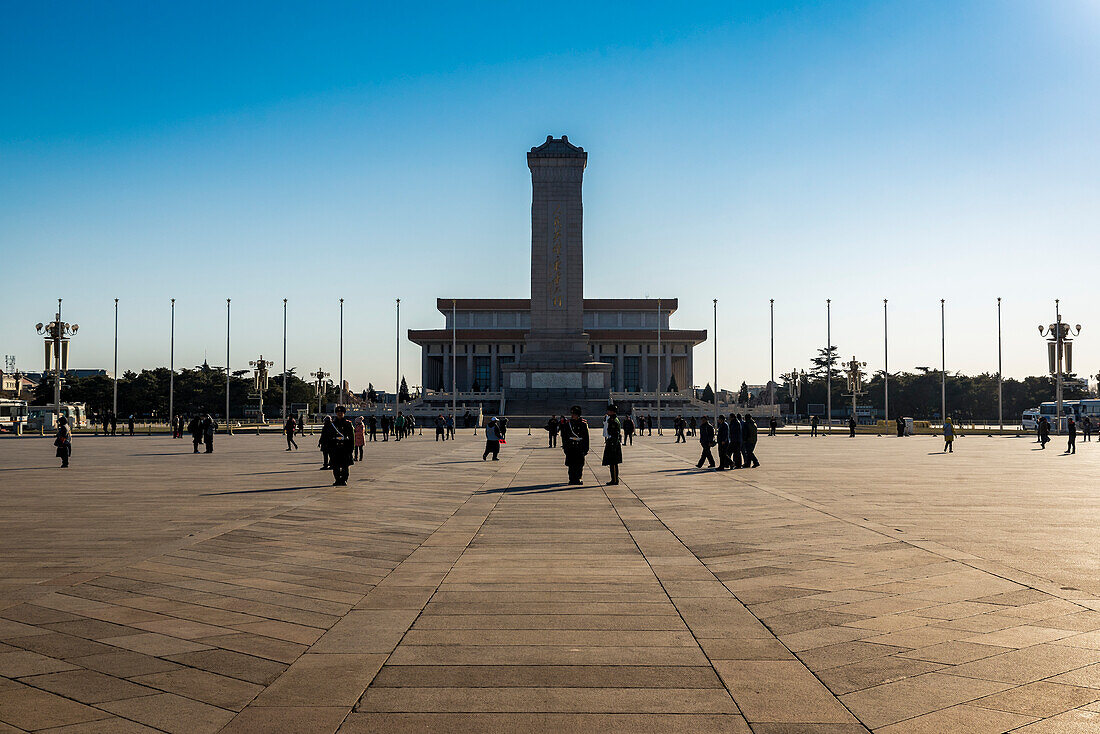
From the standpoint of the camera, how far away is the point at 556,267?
8094 cm

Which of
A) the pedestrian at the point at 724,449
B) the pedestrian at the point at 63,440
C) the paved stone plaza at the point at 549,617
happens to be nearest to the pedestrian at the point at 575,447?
the paved stone plaza at the point at 549,617

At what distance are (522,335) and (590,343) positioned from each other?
8.24 meters

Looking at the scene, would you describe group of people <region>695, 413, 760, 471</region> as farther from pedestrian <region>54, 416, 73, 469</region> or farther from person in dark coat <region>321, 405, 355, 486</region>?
pedestrian <region>54, 416, 73, 469</region>

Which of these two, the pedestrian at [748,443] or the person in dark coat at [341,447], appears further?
the pedestrian at [748,443]

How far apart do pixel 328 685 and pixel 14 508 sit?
11.6 m

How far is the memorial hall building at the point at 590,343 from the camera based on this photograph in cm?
11112

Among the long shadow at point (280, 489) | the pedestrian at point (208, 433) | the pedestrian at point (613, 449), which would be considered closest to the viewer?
the long shadow at point (280, 489)

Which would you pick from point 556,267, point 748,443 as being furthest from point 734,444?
point 556,267

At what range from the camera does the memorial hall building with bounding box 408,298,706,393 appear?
111 m

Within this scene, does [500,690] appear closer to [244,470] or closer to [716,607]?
[716,607]

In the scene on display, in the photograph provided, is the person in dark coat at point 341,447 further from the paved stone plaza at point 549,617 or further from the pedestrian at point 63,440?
the pedestrian at point 63,440

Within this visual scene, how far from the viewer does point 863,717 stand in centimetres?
461

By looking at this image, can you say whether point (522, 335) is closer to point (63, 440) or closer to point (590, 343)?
point (590, 343)

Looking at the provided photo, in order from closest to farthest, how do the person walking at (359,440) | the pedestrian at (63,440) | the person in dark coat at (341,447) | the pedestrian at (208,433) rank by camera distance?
the person in dark coat at (341,447) < the pedestrian at (63,440) < the person walking at (359,440) < the pedestrian at (208,433)
